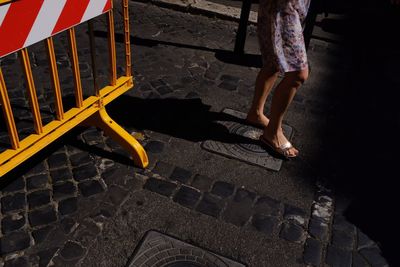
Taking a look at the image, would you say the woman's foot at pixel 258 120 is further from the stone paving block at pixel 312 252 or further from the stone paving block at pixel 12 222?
the stone paving block at pixel 12 222

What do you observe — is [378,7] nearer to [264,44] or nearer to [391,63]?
[391,63]

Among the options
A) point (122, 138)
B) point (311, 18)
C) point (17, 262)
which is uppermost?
point (311, 18)

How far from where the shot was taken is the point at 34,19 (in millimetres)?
2088

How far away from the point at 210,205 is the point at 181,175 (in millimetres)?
351

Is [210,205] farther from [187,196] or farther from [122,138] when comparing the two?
[122,138]

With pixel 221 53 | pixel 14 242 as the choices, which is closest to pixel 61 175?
pixel 14 242

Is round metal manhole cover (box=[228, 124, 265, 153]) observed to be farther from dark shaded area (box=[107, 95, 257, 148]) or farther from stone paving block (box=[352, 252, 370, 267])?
stone paving block (box=[352, 252, 370, 267])

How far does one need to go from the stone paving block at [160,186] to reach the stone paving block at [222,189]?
0.96 feet

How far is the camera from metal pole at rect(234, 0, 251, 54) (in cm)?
432

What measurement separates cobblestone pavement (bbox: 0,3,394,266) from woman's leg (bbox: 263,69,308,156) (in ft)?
0.67

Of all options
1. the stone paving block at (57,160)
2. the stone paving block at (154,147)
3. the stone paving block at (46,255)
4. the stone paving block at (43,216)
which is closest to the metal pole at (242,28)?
the stone paving block at (154,147)

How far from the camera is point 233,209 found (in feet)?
8.95

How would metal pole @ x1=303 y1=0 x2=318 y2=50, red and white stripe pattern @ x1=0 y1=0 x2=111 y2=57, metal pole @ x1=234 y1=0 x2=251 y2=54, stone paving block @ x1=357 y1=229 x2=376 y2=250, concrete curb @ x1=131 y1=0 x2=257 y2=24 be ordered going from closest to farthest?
red and white stripe pattern @ x1=0 y1=0 x2=111 y2=57
stone paving block @ x1=357 y1=229 x2=376 y2=250
metal pole @ x1=303 y1=0 x2=318 y2=50
metal pole @ x1=234 y1=0 x2=251 y2=54
concrete curb @ x1=131 y1=0 x2=257 y2=24

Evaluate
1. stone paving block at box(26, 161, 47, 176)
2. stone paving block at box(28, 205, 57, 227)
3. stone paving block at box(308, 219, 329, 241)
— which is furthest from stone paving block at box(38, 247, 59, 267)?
stone paving block at box(308, 219, 329, 241)
